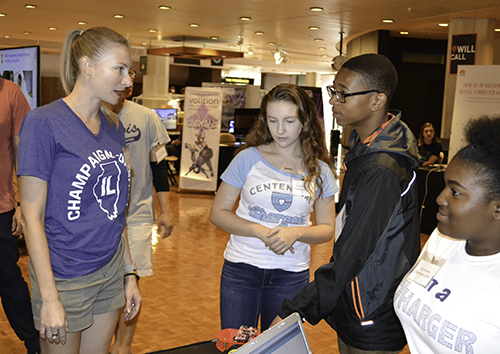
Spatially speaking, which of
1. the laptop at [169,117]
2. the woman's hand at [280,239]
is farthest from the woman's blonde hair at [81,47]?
the laptop at [169,117]

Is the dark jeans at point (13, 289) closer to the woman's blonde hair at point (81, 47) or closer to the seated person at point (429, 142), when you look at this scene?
the woman's blonde hair at point (81, 47)

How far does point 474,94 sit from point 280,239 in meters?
5.90

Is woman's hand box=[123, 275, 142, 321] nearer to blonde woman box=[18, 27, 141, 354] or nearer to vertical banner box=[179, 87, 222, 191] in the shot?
blonde woman box=[18, 27, 141, 354]

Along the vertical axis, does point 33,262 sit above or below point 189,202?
above

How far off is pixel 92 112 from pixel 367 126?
911mm

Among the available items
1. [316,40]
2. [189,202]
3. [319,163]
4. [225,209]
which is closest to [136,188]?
[225,209]

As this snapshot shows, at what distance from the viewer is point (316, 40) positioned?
12391 millimetres

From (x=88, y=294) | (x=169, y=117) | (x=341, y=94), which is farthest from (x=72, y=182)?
(x=169, y=117)

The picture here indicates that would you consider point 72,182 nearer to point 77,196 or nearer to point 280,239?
point 77,196

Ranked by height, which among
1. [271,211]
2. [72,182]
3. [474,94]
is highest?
[474,94]

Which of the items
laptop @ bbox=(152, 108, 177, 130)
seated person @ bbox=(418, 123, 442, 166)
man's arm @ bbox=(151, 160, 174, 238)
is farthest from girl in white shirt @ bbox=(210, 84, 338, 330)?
laptop @ bbox=(152, 108, 177, 130)

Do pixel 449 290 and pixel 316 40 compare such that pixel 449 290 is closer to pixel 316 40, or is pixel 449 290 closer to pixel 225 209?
pixel 225 209

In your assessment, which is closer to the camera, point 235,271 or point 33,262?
point 33,262

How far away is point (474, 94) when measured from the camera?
6.77 meters
